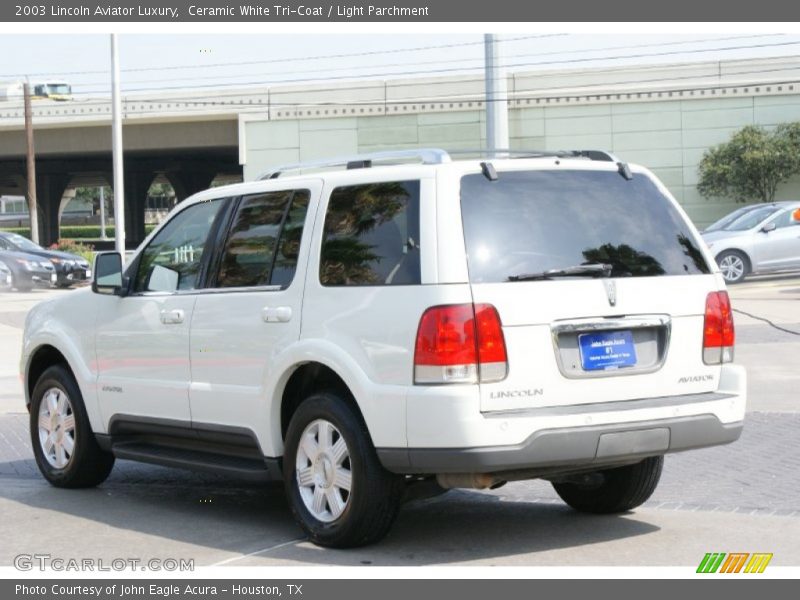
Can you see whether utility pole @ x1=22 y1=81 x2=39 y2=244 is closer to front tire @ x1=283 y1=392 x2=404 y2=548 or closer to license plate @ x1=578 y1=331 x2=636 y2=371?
front tire @ x1=283 y1=392 x2=404 y2=548

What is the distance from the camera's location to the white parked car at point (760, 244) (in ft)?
89.5

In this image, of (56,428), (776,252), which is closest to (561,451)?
(56,428)

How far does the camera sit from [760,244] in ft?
89.5

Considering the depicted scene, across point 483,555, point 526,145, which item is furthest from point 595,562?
point 526,145

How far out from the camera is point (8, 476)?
9.18 metres

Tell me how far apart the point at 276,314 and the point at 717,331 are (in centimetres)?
225

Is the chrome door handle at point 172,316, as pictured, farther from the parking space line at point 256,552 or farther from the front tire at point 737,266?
the front tire at point 737,266

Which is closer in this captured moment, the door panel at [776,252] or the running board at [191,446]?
the running board at [191,446]

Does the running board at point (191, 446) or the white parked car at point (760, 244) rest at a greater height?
the white parked car at point (760, 244)

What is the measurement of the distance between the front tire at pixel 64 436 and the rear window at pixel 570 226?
340 cm

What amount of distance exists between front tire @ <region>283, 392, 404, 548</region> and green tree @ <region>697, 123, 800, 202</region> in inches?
1594

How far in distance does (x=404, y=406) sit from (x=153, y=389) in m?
2.25

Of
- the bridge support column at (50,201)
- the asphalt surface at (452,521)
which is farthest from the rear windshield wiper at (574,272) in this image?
the bridge support column at (50,201)

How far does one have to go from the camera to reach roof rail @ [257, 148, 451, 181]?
21.5 feet
